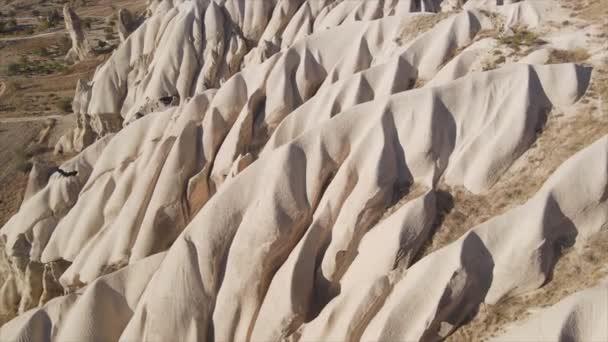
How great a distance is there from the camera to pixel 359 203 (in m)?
6.62

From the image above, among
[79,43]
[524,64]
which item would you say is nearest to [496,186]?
[524,64]

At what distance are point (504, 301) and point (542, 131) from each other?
8.59ft

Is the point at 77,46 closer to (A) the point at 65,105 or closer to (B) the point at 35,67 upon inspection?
(B) the point at 35,67

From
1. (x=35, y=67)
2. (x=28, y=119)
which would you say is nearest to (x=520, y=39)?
(x=28, y=119)

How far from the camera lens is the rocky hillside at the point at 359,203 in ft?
17.6

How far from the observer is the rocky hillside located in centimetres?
538

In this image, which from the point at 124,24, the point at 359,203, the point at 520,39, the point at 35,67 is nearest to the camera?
the point at 359,203

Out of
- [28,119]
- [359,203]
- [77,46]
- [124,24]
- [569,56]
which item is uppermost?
[569,56]

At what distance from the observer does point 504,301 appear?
5336mm

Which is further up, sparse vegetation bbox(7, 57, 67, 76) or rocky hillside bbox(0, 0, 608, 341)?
rocky hillside bbox(0, 0, 608, 341)

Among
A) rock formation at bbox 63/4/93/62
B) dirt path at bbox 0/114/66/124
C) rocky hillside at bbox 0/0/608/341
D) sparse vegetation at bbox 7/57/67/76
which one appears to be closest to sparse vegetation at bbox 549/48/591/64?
rocky hillside at bbox 0/0/608/341

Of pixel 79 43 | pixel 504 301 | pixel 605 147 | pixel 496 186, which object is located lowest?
pixel 79 43

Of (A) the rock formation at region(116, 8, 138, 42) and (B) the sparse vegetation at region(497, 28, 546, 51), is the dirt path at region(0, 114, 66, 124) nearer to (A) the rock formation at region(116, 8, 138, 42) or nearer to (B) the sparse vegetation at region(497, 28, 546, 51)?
(A) the rock formation at region(116, 8, 138, 42)

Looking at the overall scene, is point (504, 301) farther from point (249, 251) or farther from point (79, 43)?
point (79, 43)
